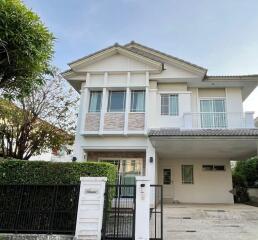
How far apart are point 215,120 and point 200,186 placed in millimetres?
5234

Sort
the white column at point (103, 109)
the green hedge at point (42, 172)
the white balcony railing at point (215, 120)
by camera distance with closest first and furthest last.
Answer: the green hedge at point (42, 172) < the white balcony railing at point (215, 120) < the white column at point (103, 109)

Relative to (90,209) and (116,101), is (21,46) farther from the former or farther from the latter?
(116,101)

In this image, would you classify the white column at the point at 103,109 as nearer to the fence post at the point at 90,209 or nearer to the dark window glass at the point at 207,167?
the fence post at the point at 90,209

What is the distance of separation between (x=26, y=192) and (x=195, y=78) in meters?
11.8

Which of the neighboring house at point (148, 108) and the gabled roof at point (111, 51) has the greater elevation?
the gabled roof at point (111, 51)

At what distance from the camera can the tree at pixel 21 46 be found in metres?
7.97

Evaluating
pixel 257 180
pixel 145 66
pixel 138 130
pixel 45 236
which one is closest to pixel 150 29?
pixel 145 66

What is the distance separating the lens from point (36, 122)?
16062 mm

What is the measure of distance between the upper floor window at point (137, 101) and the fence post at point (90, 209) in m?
8.37

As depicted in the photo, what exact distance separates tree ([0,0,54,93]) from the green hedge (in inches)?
112

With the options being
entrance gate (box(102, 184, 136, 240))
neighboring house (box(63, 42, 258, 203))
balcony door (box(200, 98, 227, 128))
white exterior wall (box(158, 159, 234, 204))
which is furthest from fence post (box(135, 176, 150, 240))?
white exterior wall (box(158, 159, 234, 204))

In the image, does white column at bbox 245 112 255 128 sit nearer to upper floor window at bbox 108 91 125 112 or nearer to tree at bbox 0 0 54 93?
upper floor window at bbox 108 91 125 112

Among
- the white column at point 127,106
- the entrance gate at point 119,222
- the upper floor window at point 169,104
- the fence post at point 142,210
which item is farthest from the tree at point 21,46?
the upper floor window at point 169,104

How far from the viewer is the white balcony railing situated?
14.9 meters
